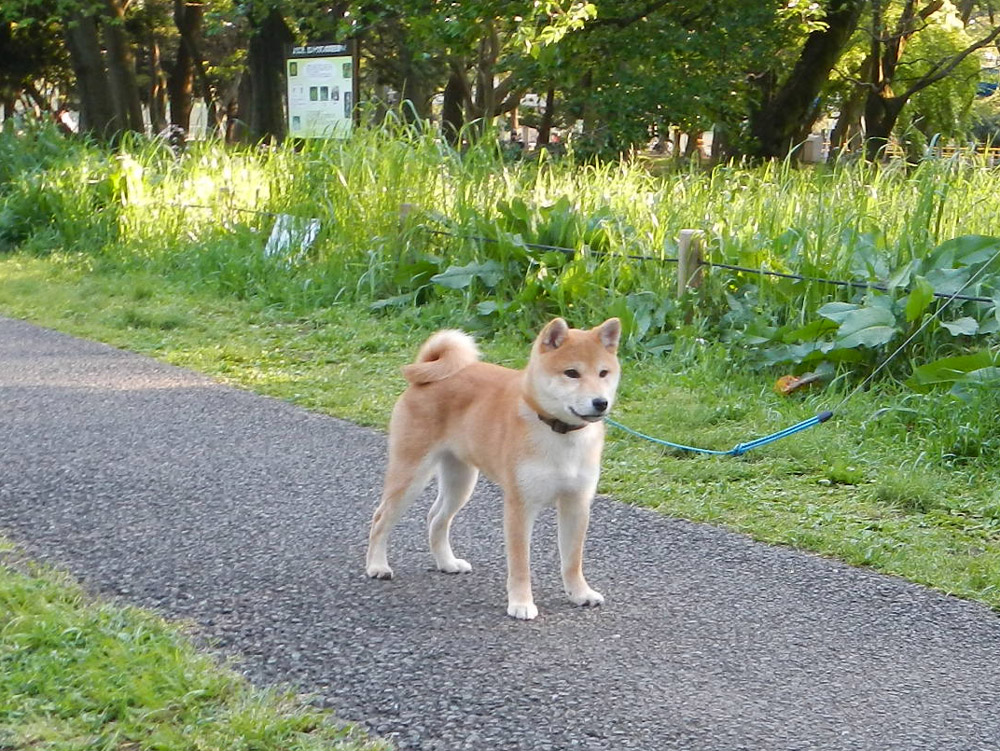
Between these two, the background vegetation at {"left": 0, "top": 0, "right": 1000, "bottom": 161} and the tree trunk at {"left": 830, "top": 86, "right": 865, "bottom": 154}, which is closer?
the background vegetation at {"left": 0, "top": 0, "right": 1000, "bottom": 161}

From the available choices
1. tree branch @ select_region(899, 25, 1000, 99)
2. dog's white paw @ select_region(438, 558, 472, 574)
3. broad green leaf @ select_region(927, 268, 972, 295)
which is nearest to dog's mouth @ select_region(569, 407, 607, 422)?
dog's white paw @ select_region(438, 558, 472, 574)

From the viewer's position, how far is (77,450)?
682 cm

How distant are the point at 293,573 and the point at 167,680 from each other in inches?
49.8

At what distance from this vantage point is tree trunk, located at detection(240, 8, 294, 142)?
22203 millimetres

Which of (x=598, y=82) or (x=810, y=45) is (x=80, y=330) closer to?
(x=598, y=82)

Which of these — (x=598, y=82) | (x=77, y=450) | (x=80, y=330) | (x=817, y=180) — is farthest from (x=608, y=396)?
(x=598, y=82)

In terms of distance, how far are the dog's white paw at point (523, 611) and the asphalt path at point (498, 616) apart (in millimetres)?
52

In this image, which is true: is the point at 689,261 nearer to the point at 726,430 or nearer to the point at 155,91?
the point at 726,430

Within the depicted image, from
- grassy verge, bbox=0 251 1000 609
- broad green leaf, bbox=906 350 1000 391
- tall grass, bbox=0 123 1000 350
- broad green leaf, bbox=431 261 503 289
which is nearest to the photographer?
grassy verge, bbox=0 251 1000 609

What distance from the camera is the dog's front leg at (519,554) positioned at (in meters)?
4.40

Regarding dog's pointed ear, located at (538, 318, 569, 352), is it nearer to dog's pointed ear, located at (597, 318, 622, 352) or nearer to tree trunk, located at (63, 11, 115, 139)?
dog's pointed ear, located at (597, 318, 622, 352)

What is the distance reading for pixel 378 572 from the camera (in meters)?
4.84

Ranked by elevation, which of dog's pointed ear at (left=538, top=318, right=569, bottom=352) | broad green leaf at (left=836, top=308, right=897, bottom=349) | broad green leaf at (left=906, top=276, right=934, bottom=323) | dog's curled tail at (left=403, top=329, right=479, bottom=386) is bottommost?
broad green leaf at (left=836, top=308, right=897, bottom=349)

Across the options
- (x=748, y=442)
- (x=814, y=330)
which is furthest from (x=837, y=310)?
(x=748, y=442)
